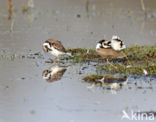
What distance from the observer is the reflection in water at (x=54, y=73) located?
1123 cm

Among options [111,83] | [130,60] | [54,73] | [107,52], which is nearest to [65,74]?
[54,73]

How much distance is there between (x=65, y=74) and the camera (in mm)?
11648

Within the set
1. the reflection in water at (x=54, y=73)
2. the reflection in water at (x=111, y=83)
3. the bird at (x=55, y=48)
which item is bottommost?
the reflection in water at (x=54, y=73)

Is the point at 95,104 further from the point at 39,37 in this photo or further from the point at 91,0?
the point at 91,0

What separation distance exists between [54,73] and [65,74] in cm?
26

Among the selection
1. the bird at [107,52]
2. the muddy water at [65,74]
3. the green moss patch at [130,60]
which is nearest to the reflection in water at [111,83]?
the muddy water at [65,74]

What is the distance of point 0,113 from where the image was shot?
28.2 ft

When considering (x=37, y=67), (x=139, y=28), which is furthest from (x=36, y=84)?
(x=139, y=28)

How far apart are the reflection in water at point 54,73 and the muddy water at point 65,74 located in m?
0.13

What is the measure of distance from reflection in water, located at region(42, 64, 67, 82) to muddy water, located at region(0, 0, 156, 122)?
0.43 ft

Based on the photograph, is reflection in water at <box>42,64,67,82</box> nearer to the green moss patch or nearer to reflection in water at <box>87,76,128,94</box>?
the green moss patch

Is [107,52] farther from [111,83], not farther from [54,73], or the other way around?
[111,83]

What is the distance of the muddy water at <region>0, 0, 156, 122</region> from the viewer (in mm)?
8789

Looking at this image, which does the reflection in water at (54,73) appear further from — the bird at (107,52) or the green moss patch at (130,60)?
the bird at (107,52)
